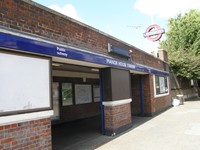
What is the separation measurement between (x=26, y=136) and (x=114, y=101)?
4315mm

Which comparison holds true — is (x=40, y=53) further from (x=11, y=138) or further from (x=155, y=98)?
(x=155, y=98)

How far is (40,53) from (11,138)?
1.85 meters

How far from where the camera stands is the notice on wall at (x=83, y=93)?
13356 mm

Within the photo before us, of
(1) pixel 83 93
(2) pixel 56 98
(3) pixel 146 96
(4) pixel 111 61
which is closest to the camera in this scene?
(4) pixel 111 61

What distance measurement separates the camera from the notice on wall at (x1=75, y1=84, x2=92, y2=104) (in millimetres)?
13356

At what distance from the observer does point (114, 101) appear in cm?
858

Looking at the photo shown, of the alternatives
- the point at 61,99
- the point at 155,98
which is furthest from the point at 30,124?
the point at 155,98

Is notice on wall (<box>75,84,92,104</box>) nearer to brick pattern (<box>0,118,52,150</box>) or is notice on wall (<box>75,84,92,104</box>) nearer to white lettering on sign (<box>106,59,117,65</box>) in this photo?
white lettering on sign (<box>106,59,117,65</box>)

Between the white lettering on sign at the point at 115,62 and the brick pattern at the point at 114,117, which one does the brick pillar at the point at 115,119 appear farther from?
the white lettering on sign at the point at 115,62

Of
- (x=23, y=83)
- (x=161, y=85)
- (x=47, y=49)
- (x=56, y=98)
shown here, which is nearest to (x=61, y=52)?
(x=47, y=49)

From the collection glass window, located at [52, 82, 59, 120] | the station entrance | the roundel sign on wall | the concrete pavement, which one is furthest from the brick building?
the roundel sign on wall

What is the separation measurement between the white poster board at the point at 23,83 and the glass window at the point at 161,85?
33.7 feet

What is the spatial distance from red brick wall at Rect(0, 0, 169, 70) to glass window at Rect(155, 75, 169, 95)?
6.69m

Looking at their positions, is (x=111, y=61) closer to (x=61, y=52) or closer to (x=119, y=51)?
(x=119, y=51)
